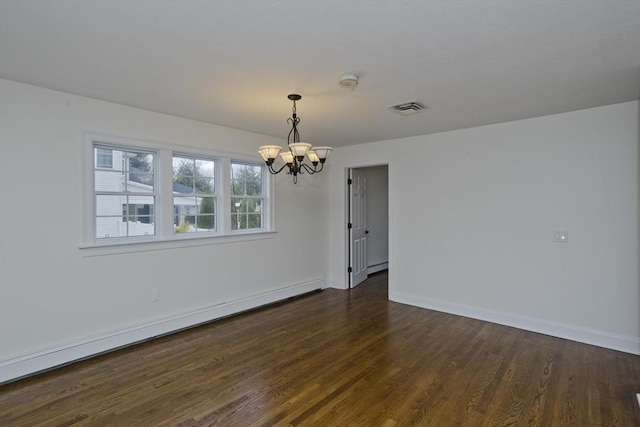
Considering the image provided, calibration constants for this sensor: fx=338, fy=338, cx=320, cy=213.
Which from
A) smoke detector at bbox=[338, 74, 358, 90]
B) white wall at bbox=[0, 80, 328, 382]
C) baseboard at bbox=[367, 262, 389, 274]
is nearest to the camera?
smoke detector at bbox=[338, 74, 358, 90]

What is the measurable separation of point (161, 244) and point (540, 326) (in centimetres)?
443

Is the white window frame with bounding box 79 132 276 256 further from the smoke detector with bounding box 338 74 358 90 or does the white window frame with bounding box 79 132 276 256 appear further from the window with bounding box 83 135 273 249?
the smoke detector with bounding box 338 74 358 90

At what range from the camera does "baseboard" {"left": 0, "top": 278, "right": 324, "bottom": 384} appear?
9.38 feet

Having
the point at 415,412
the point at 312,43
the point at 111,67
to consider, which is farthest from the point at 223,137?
the point at 415,412

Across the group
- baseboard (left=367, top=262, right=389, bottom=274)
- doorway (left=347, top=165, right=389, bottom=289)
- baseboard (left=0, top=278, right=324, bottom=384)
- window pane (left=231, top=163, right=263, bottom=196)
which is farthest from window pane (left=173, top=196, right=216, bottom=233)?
baseboard (left=367, top=262, right=389, bottom=274)

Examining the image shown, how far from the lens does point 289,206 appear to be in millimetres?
5344

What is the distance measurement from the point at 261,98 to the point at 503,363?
11.0 ft

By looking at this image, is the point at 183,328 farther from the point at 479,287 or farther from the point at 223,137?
the point at 479,287

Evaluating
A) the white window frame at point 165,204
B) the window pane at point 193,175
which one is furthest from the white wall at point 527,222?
the window pane at point 193,175

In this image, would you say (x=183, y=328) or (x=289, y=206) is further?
(x=289, y=206)

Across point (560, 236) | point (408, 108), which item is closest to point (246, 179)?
point (408, 108)

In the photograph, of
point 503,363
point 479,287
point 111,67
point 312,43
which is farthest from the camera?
point 479,287

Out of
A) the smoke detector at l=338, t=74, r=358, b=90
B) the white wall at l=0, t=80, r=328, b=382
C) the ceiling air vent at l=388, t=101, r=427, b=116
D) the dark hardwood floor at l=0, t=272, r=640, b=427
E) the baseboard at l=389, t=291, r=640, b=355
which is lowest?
the dark hardwood floor at l=0, t=272, r=640, b=427

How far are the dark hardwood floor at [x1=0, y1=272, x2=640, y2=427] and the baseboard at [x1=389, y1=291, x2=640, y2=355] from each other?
13 centimetres
